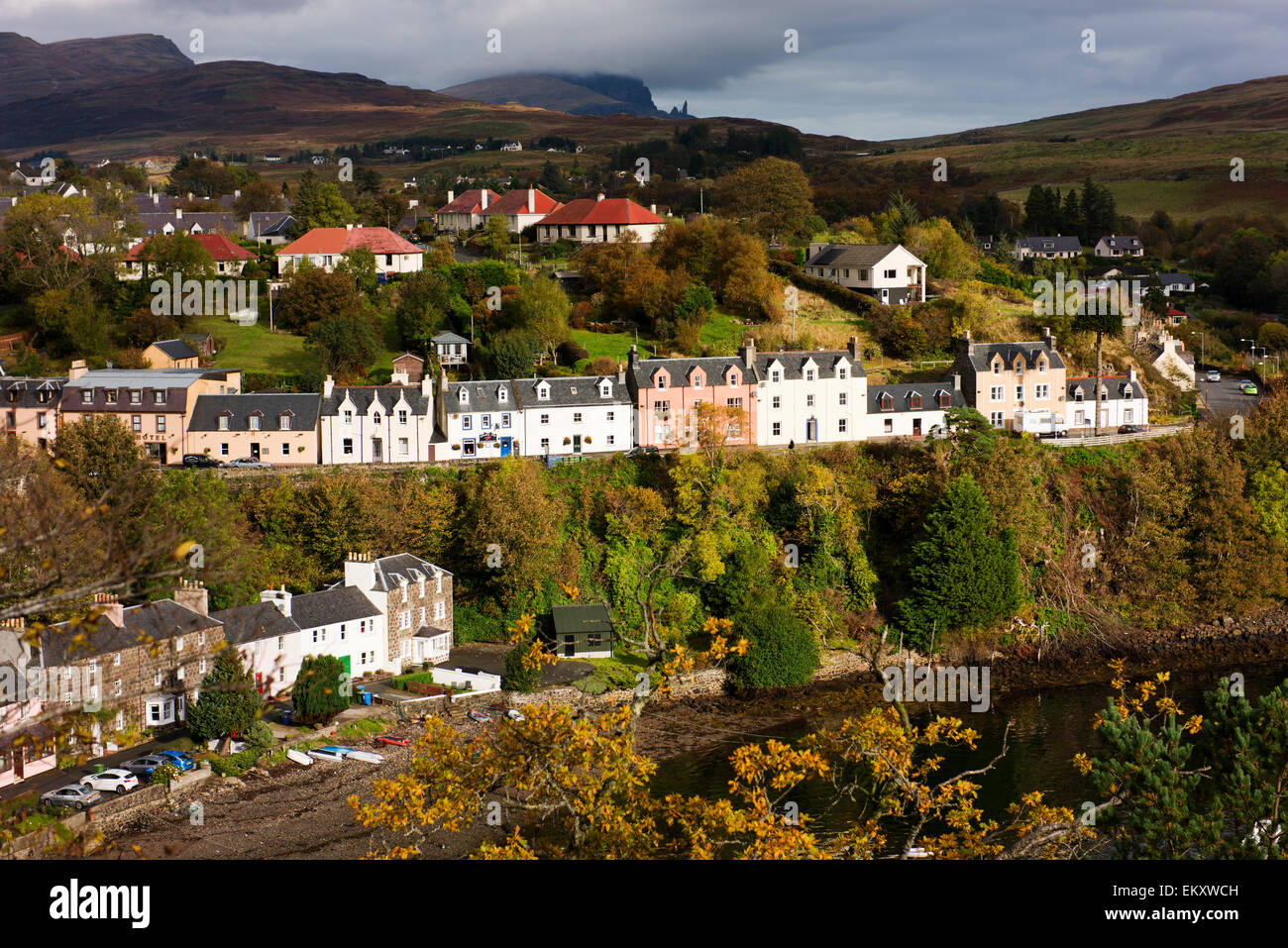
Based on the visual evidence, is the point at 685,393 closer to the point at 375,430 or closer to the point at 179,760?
the point at 375,430

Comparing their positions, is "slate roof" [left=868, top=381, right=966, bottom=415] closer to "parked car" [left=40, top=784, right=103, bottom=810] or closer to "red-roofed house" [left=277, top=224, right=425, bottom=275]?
"red-roofed house" [left=277, top=224, right=425, bottom=275]

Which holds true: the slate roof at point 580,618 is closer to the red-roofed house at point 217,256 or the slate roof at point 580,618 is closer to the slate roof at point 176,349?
the slate roof at point 176,349

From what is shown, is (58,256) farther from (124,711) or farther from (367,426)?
(124,711)

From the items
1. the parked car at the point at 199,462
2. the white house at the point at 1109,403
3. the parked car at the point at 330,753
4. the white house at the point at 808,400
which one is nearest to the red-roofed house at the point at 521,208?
the white house at the point at 808,400

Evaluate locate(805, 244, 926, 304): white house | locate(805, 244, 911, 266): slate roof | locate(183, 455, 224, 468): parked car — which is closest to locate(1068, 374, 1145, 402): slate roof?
locate(805, 244, 926, 304): white house
